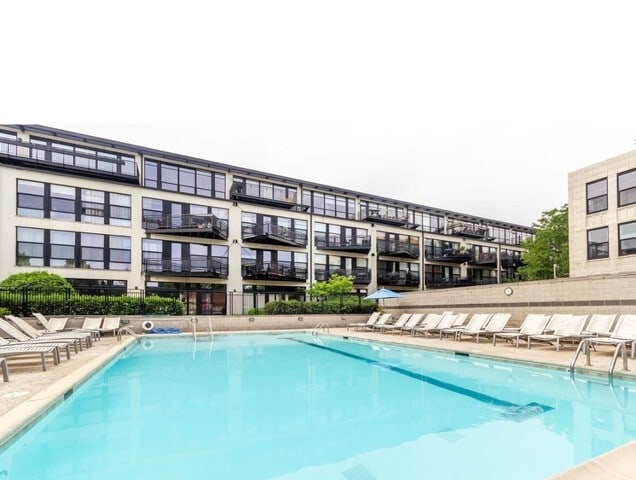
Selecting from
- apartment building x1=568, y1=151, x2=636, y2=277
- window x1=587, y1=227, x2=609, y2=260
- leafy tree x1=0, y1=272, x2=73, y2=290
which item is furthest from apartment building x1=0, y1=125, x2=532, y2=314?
window x1=587, y1=227, x2=609, y2=260

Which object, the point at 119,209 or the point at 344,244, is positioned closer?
the point at 119,209

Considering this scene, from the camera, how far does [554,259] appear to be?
2730cm

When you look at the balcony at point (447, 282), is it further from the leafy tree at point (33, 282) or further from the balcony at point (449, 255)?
the leafy tree at point (33, 282)

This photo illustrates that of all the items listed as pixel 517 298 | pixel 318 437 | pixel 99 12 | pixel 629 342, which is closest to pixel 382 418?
pixel 318 437

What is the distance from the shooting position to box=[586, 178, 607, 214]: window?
17422 millimetres

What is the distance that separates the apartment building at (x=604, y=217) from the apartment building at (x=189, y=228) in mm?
14277

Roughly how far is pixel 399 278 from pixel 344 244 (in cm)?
587

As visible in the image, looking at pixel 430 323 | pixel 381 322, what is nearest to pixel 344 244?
pixel 381 322

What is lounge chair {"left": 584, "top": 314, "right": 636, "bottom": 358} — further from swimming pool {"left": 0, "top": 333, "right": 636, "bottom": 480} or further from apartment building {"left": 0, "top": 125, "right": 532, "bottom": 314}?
apartment building {"left": 0, "top": 125, "right": 532, "bottom": 314}

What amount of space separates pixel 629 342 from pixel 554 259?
2087 centimetres

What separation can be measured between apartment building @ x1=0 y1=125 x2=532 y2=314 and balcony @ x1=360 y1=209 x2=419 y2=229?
118 millimetres

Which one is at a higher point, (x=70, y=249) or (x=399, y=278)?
(x=70, y=249)

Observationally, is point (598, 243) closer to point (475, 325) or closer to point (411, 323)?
point (475, 325)

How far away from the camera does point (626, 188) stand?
16484mm
